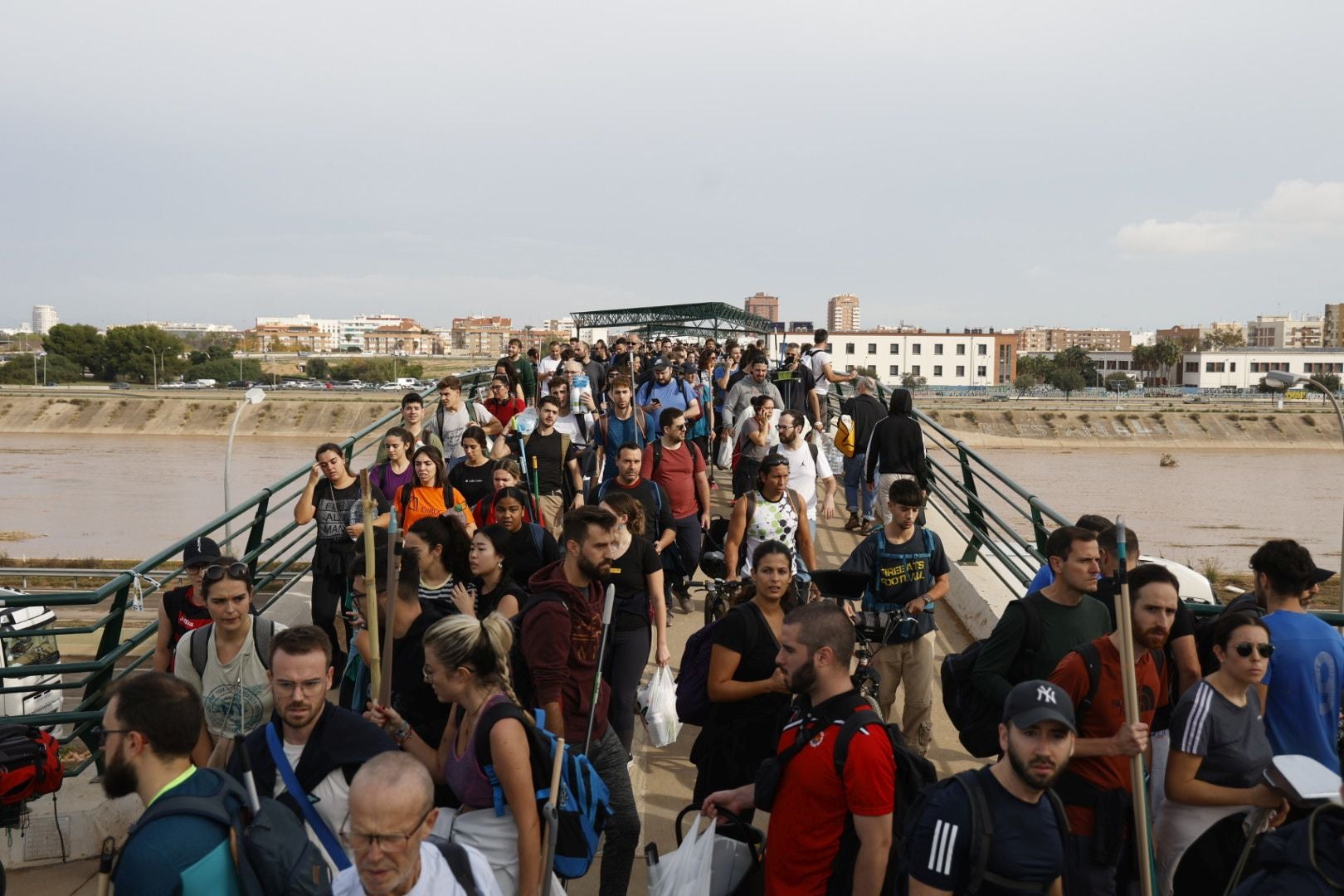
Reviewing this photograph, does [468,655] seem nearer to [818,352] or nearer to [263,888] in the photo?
[263,888]

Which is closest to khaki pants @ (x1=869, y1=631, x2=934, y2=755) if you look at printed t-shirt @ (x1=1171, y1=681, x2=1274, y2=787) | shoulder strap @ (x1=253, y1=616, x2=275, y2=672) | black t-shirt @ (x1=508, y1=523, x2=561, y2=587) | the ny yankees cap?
black t-shirt @ (x1=508, y1=523, x2=561, y2=587)

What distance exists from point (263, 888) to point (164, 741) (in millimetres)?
453

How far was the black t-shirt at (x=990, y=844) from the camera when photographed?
8.59ft

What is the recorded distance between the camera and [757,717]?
3.96m

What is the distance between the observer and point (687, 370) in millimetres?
13031

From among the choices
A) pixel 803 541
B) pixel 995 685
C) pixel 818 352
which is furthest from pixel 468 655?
pixel 818 352

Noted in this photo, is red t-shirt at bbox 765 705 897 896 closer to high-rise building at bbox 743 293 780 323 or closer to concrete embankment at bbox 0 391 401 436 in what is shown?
concrete embankment at bbox 0 391 401 436

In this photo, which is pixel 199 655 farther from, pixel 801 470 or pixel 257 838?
pixel 801 470

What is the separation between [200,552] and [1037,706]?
365 cm

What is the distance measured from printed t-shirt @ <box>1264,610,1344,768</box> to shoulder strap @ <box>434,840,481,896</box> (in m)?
2.71

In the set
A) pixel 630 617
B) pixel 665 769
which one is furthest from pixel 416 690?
pixel 665 769

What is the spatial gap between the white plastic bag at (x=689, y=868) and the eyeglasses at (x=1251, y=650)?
5.74ft

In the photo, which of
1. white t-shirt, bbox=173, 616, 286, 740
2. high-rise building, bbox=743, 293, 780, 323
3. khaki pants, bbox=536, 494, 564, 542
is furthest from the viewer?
high-rise building, bbox=743, 293, 780, 323

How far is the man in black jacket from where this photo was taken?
1004 cm
